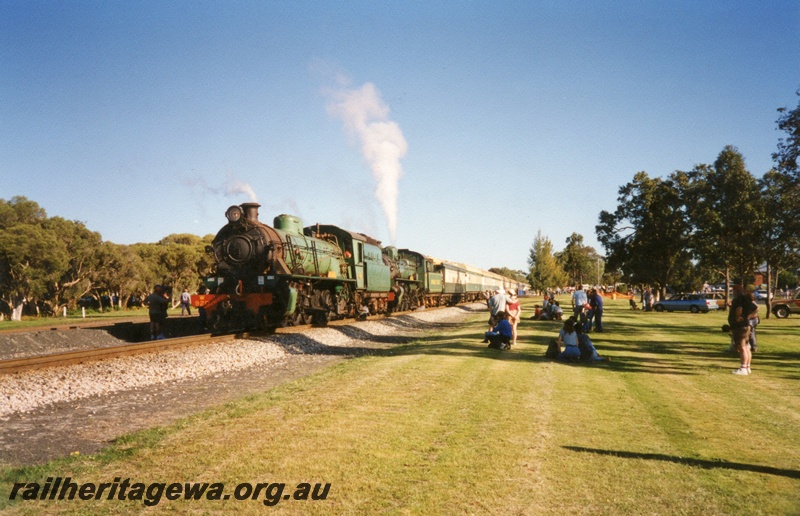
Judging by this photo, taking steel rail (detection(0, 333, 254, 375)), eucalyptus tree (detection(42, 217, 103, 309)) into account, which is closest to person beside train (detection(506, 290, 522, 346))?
steel rail (detection(0, 333, 254, 375))

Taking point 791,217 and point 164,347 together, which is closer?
point 164,347

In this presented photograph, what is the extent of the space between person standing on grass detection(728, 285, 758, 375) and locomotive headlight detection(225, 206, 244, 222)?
15444 millimetres

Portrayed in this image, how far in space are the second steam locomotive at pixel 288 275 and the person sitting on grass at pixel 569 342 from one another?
2.74 meters

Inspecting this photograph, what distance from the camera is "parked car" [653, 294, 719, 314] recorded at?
3944 centimetres

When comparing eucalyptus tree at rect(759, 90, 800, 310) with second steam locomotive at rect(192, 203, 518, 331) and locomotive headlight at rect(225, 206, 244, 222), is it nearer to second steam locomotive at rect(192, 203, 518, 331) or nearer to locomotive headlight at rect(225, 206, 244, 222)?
second steam locomotive at rect(192, 203, 518, 331)

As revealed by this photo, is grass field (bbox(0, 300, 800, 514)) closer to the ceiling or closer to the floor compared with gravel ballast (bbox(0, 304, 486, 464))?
closer to the ceiling

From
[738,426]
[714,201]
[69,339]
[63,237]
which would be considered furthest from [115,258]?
[738,426]

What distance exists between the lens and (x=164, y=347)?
14.5 metres

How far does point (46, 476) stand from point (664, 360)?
42.5ft

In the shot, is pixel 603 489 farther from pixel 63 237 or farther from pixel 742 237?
pixel 63 237

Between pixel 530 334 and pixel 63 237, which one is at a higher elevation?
pixel 63 237

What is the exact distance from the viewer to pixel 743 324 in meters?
11.6

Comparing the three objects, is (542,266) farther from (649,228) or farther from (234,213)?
(234,213)

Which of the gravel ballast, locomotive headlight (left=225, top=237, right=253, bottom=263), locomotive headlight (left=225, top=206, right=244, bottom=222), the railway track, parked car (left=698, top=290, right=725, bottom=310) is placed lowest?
the gravel ballast
